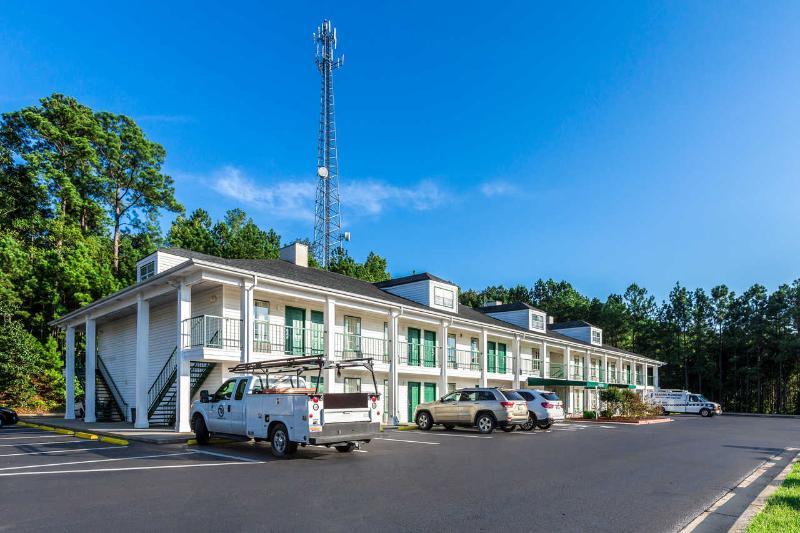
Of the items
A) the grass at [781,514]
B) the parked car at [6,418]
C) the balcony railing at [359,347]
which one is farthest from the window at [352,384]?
the grass at [781,514]

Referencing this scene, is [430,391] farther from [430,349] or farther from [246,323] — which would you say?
[246,323]

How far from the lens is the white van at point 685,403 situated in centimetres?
4478

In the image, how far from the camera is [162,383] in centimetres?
2259

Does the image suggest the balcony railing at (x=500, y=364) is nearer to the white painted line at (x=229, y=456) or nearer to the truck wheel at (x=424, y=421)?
the truck wheel at (x=424, y=421)

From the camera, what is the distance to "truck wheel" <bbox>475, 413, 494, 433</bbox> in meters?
21.0

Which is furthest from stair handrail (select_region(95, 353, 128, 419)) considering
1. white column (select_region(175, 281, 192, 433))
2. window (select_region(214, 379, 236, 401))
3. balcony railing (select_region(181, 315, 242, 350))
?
window (select_region(214, 379, 236, 401))

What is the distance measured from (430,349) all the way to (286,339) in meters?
10.5

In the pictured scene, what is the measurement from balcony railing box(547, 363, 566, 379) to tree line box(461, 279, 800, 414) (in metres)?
29.3

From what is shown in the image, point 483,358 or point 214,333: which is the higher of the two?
point 214,333

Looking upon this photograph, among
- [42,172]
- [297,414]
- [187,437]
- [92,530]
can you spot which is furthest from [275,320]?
[42,172]

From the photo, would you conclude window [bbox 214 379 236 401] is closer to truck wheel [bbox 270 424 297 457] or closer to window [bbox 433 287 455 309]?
truck wheel [bbox 270 424 297 457]

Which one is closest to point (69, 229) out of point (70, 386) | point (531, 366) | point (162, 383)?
point (70, 386)

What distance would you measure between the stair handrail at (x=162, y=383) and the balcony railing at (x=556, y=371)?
26020 mm

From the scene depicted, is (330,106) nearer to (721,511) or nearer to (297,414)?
(297,414)
